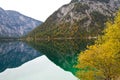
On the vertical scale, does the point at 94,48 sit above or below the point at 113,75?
above

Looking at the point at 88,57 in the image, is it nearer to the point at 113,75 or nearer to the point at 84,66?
the point at 84,66

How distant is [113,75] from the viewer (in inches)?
1769

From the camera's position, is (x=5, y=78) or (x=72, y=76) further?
(x=5, y=78)

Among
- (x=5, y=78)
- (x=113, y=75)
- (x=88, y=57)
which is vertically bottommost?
(x=5, y=78)

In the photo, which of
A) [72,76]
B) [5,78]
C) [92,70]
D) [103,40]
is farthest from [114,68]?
[5,78]

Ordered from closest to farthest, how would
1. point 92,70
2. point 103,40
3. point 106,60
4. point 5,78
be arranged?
point 106,60 → point 92,70 → point 103,40 → point 5,78

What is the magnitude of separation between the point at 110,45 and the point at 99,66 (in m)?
3.64

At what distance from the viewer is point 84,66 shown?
45531mm

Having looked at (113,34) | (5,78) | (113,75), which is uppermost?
(113,34)

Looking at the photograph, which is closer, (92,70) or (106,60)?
(106,60)

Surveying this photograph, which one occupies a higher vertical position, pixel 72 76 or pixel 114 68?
pixel 114 68

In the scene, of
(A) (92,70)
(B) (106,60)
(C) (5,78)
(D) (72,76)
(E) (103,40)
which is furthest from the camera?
(C) (5,78)

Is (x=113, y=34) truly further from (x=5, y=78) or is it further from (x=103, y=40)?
(x=5, y=78)

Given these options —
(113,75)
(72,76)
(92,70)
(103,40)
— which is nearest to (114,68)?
(113,75)
